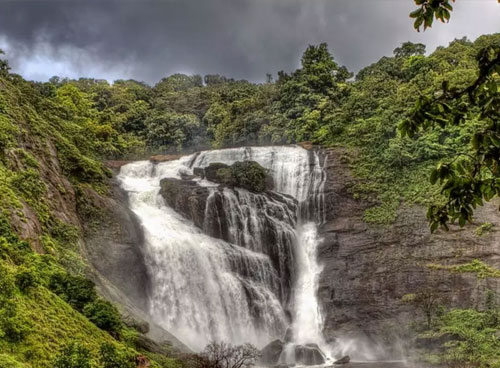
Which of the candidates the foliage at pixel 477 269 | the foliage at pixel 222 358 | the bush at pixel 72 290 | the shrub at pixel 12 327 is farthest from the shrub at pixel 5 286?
the foliage at pixel 477 269

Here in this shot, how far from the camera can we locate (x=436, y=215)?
13.5ft

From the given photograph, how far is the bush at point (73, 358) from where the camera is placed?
21.5 feet

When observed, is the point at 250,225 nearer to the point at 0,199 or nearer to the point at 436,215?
the point at 0,199

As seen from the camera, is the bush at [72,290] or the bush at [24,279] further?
the bush at [72,290]

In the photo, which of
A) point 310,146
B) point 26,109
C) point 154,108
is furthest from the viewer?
point 154,108

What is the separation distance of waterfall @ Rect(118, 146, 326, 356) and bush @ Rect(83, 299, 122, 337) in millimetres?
10282

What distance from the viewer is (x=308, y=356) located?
2147cm

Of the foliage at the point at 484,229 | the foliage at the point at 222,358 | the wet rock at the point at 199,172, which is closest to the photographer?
the foliage at the point at 222,358

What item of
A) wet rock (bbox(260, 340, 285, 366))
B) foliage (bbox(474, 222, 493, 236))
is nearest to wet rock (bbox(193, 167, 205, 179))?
wet rock (bbox(260, 340, 285, 366))

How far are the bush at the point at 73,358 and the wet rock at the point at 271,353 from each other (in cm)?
1548

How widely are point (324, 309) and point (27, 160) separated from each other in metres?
17.0

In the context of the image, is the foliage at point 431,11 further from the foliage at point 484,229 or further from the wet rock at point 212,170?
the wet rock at point 212,170

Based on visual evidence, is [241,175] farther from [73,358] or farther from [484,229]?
[73,358]

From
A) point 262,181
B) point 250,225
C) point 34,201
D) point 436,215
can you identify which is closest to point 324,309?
point 250,225
